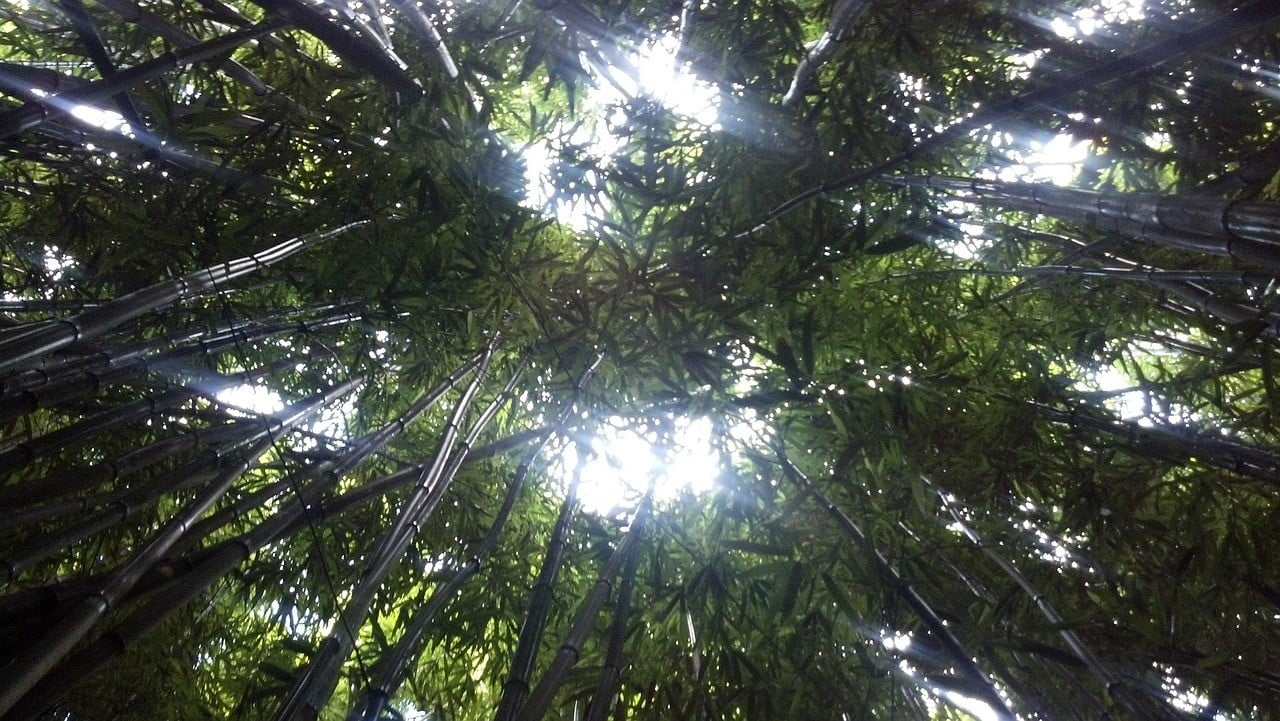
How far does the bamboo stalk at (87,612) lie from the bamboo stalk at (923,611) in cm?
123

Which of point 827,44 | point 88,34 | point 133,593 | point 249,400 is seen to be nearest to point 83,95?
point 88,34

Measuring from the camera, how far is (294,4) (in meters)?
1.40

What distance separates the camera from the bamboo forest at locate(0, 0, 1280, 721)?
1706 millimetres

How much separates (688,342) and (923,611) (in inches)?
30.9

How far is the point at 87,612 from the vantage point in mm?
977

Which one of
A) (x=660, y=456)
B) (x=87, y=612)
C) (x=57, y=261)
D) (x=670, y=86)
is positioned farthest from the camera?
(x=57, y=261)

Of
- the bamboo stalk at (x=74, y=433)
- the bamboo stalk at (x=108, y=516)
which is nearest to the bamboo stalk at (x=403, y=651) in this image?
the bamboo stalk at (x=108, y=516)

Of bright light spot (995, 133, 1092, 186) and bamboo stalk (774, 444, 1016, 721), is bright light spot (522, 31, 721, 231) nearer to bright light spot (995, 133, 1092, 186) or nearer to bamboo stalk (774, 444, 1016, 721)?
bamboo stalk (774, 444, 1016, 721)

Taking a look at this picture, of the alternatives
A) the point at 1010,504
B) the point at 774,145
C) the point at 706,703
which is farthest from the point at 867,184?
the point at 706,703

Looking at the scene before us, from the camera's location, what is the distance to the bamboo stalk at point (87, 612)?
83 centimetres

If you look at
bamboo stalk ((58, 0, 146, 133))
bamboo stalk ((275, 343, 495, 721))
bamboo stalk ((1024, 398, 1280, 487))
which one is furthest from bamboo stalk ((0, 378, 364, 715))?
bamboo stalk ((1024, 398, 1280, 487))

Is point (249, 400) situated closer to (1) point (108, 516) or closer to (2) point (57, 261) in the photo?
(2) point (57, 261)

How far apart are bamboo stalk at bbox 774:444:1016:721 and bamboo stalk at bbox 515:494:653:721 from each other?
1.37 ft

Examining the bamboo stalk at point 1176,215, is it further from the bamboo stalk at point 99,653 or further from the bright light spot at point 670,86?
the bamboo stalk at point 99,653
